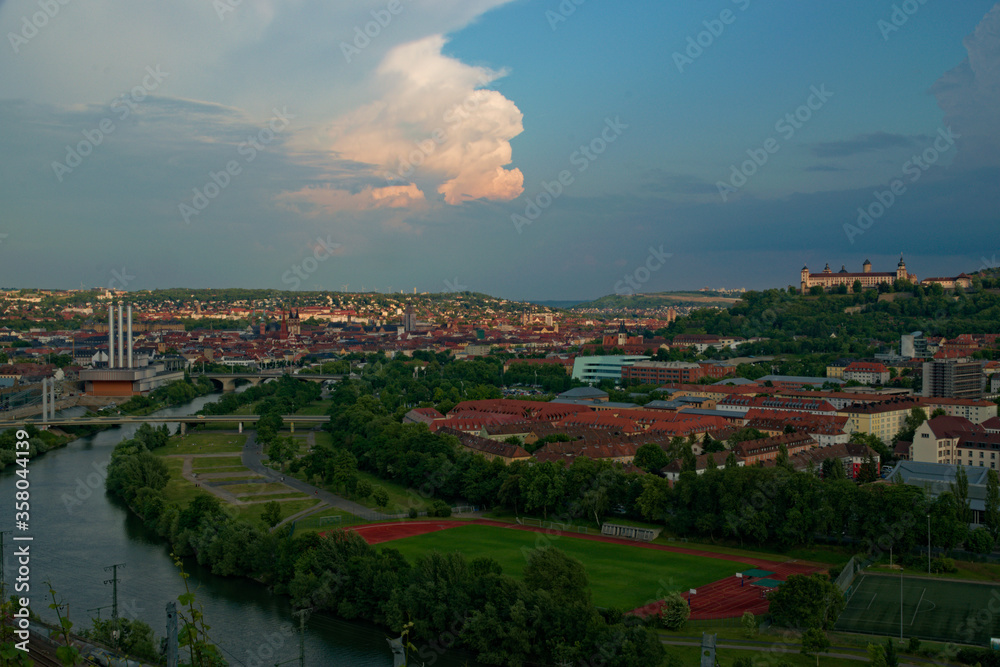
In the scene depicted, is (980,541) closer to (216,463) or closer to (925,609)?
(925,609)

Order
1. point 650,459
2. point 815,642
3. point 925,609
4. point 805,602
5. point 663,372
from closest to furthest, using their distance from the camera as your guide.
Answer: point 815,642 → point 805,602 → point 925,609 → point 650,459 → point 663,372

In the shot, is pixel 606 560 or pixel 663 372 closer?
pixel 606 560

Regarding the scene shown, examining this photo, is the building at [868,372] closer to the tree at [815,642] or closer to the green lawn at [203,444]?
the green lawn at [203,444]

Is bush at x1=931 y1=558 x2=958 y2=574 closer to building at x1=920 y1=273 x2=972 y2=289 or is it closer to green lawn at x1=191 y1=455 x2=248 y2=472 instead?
green lawn at x1=191 y1=455 x2=248 y2=472

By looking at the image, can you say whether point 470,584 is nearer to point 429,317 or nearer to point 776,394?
point 776,394

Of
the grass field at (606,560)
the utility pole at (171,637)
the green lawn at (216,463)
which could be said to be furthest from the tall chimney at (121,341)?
the utility pole at (171,637)

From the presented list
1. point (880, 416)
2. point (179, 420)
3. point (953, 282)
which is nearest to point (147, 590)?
point (179, 420)
